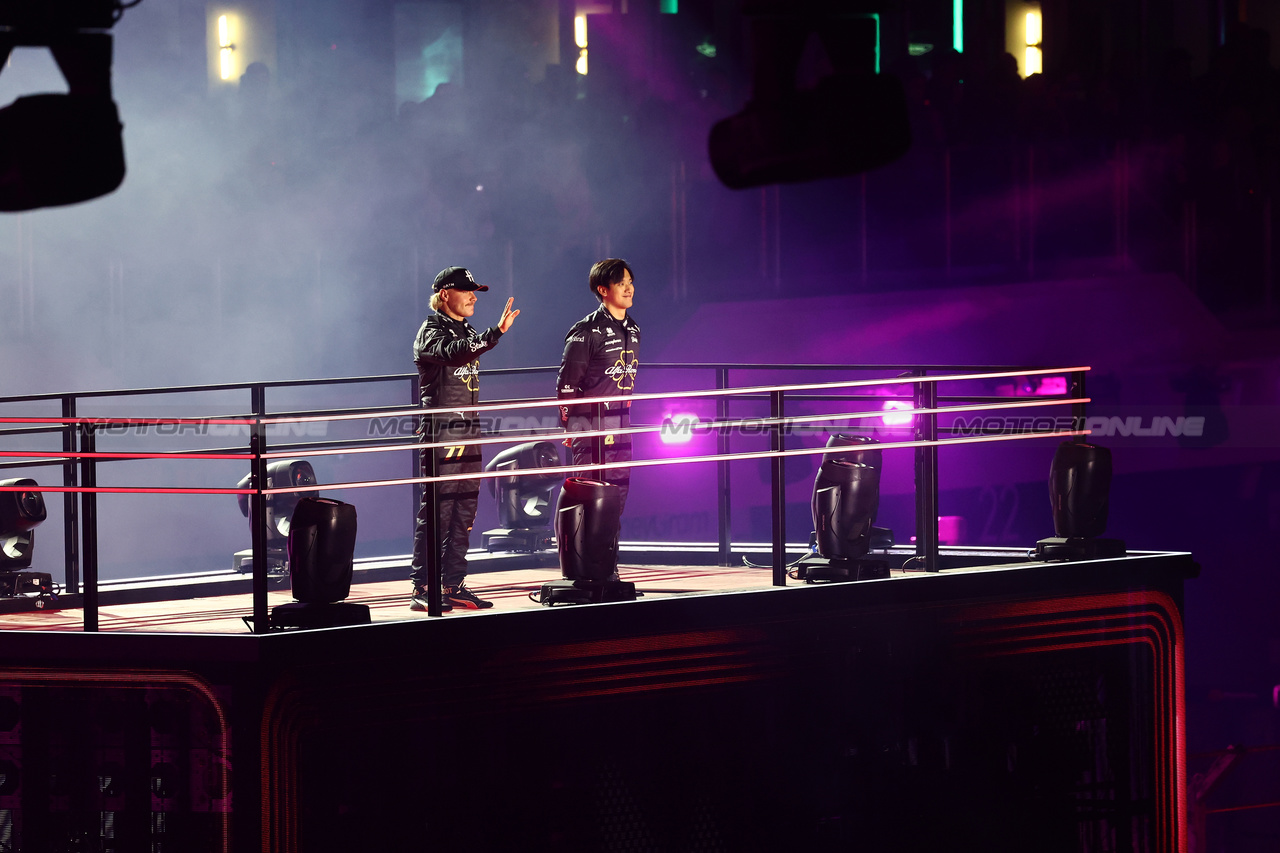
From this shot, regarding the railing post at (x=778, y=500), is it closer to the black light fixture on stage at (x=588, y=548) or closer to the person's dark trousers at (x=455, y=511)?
the black light fixture on stage at (x=588, y=548)

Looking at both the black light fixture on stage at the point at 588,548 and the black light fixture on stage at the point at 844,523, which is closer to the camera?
the black light fixture on stage at the point at 588,548

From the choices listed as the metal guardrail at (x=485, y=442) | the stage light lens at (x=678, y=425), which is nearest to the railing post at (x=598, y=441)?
the metal guardrail at (x=485, y=442)

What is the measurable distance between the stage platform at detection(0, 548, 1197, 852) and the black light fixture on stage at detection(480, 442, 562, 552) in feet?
4.58

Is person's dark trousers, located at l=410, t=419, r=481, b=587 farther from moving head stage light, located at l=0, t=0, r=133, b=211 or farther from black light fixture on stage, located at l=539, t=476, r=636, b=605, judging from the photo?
moving head stage light, located at l=0, t=0, r=133, b=211

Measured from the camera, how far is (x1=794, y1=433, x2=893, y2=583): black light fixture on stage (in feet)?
20.8

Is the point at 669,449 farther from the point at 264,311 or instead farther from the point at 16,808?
the point at 16,808

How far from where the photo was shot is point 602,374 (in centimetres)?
631

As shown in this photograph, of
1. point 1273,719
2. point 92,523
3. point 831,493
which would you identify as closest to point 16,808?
point 92,523

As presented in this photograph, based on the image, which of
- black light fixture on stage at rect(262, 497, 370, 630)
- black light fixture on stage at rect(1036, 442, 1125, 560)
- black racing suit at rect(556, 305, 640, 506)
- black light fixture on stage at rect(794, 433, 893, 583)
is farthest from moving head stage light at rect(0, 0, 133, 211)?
black light fixture on stage at rect(1036, 442, 1125, 560)

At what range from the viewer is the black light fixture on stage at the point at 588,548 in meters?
5.72

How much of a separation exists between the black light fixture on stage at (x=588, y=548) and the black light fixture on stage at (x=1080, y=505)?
2417mm

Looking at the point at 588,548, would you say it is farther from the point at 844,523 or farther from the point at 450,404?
the point at 844,523

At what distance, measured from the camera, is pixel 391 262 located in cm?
1580

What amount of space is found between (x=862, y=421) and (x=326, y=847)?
8025 mm
